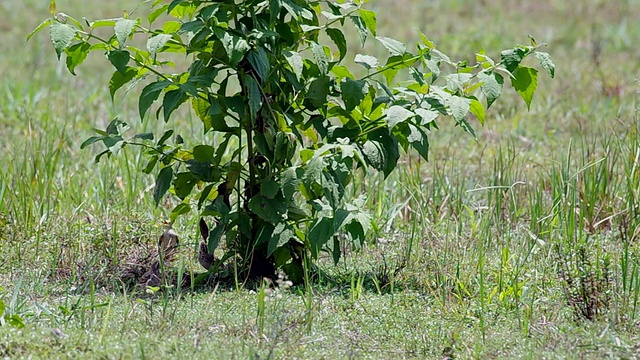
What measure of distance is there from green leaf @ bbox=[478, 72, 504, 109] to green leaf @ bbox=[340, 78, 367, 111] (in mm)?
436

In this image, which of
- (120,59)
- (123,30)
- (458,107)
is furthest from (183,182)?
(458,107)

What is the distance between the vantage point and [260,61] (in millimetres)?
3516

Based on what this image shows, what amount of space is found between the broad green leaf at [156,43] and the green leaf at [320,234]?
33.9 inches

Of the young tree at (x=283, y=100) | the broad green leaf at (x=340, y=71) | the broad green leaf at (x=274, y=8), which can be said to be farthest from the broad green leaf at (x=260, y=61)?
the broad green leaf at (x=340, y=71)

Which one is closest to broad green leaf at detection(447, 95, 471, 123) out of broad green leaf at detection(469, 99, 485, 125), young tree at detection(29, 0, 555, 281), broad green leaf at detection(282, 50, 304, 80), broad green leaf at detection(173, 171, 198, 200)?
young tree at detection(29, 0, 555, 281)

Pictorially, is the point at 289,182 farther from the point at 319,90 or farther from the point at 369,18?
the point at 369,18

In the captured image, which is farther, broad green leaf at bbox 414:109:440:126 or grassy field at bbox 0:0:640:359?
broad green leaf at bbox 414:109:440:126

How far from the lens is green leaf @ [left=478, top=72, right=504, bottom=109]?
3.62m

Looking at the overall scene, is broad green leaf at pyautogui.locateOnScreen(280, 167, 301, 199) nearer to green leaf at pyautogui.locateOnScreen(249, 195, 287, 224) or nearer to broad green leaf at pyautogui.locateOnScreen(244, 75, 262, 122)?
green leaf at pyautogui.locateOnScreen(249, 195, 287, 224)

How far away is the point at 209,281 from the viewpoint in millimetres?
4023

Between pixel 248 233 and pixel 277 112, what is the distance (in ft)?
1.61

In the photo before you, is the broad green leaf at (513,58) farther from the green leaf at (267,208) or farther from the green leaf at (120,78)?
the green leaf at (120,78)

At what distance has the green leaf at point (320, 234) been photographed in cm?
369

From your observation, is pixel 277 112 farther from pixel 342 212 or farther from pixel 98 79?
pixel 98 79
